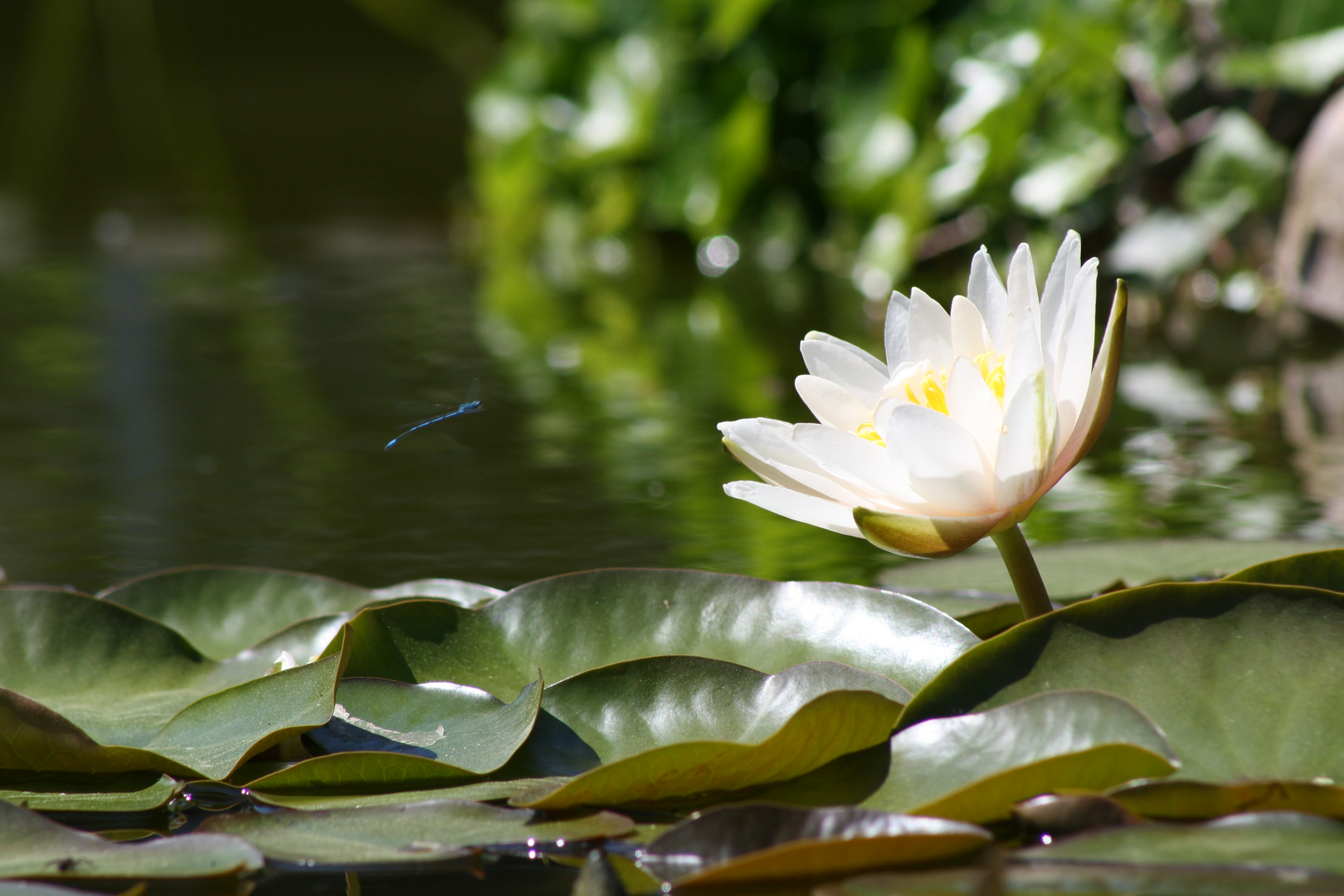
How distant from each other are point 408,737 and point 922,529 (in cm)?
27

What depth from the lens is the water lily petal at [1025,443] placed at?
0.59 metres

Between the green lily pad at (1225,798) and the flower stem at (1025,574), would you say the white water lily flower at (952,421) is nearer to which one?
the flower stem at (1025,574)

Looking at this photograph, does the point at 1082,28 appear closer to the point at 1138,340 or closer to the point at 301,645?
the point at 1138,340

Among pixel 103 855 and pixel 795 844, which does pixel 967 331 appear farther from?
pixel 103 855

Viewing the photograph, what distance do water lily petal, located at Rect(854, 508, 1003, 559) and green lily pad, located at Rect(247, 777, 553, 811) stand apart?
189 mm

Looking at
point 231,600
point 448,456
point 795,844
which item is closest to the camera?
point 795,844

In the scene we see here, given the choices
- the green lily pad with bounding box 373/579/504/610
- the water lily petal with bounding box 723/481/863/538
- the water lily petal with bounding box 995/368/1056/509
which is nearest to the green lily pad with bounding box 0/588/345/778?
the green lily pad with bounding box 373/579/504/610

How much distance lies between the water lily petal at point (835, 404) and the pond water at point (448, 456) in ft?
1.07

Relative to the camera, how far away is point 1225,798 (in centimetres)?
54

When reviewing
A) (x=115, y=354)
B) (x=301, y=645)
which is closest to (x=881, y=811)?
(x=301, y=645)

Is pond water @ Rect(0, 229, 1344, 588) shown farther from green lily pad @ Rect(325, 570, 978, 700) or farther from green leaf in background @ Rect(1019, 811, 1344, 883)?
green leaf in background @ Rect(1019, 811, 1344, 883)

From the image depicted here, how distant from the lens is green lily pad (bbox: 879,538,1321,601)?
0.89 m

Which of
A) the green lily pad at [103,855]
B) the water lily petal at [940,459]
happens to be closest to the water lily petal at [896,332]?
the water lily petal at [940,459]

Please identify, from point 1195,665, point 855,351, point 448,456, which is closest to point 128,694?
point 855,351
